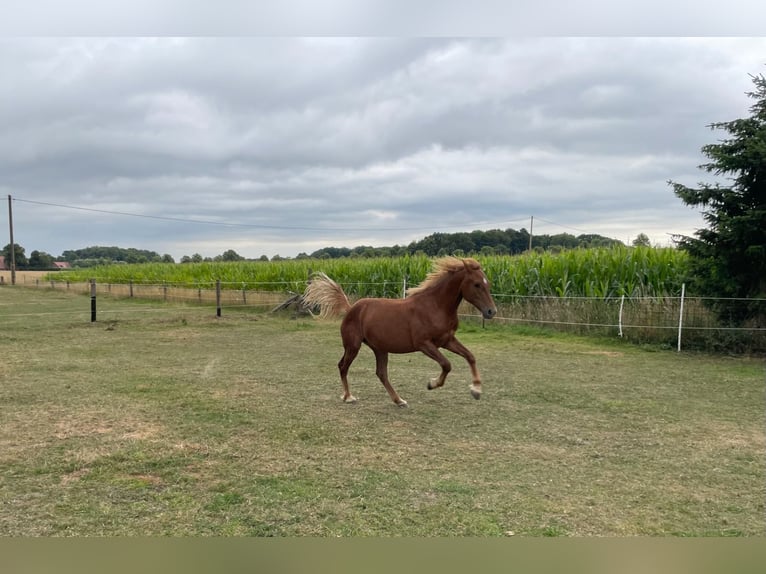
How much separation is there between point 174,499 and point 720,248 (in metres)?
9.90

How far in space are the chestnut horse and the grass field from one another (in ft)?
1.83

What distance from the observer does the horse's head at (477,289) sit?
17.1ft

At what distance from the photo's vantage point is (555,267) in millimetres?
13539

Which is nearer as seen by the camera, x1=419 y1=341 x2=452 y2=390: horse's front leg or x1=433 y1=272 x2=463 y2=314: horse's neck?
x1=419 y1=341 x2=452 y2=390: horse's front leg

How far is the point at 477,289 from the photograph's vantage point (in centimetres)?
528

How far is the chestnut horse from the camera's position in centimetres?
529

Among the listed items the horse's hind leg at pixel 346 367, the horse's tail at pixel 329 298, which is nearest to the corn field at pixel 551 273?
the horse's tail at pixel 329 298

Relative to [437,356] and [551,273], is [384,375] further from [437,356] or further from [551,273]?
[551,273]

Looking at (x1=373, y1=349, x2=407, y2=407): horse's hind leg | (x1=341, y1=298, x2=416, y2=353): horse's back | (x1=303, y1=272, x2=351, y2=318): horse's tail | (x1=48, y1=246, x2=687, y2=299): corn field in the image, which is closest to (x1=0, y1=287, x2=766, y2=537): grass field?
(x1=373, y1=349, x2=407, y2=407): horse's hind leg

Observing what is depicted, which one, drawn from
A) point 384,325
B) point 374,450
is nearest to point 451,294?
point 384,325

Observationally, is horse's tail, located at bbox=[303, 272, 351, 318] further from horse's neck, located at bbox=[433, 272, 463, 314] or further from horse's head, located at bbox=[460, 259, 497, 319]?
horse's head, located at bbox=[460, 259, 497, 319]

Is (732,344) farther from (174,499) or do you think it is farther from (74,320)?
(74,320)

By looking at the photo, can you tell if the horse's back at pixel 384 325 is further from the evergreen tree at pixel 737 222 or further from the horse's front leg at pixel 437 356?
the evergreen tree at pixel 737 222

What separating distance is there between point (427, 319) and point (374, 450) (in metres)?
1.74
